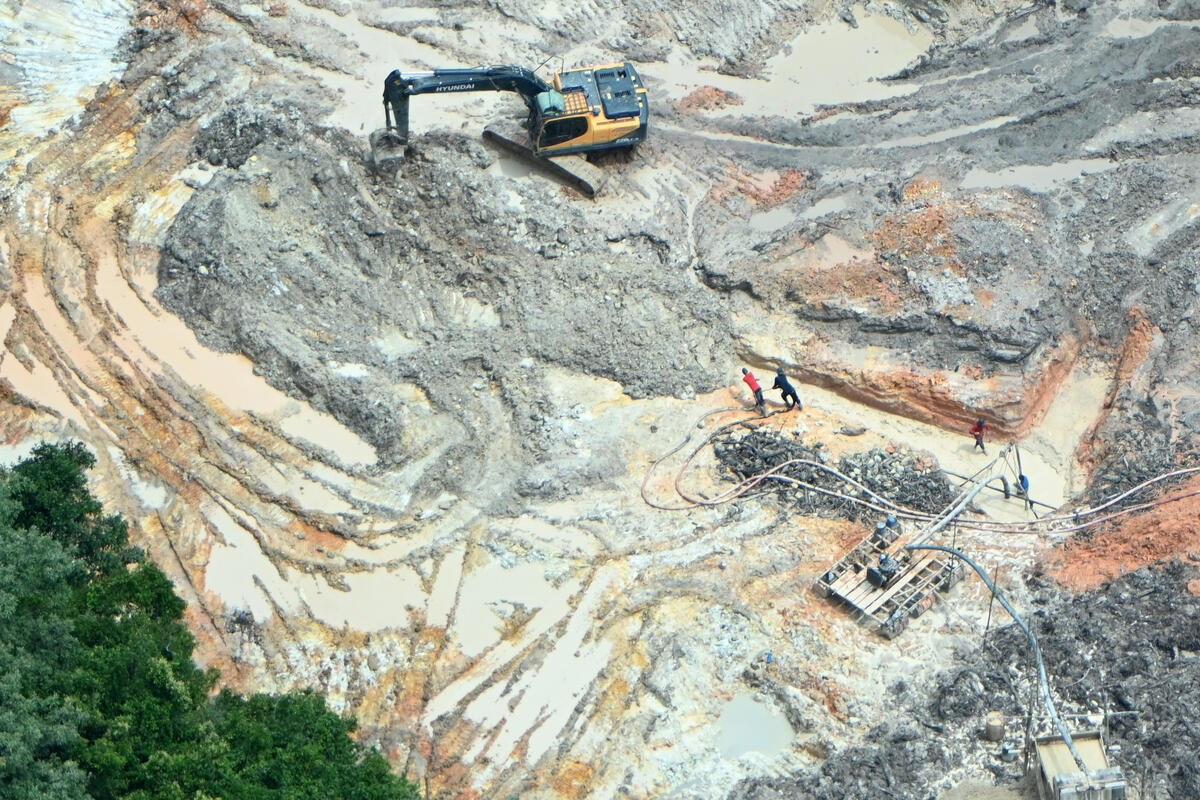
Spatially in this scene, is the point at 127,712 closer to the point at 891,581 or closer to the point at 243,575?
the point at 243,575

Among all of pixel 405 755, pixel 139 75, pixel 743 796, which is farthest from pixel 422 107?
pixel 743 796

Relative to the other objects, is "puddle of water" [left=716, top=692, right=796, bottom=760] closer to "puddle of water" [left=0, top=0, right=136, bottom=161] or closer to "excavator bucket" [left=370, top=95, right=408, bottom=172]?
"excavator bucket" [left=370, top=95, right=408, bottom=172]

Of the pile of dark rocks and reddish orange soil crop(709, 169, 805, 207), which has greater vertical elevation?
reddish orange soil crop(709, 169, 805, 207)

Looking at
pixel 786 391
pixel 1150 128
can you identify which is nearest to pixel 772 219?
pixel 786 391

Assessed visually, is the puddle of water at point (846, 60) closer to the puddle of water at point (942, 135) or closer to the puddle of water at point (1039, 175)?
the puddle of water at point (942, 135)

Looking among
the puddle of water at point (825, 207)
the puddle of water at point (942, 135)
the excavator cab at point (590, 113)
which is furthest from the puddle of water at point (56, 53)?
the puddle of water at point (942, 135)

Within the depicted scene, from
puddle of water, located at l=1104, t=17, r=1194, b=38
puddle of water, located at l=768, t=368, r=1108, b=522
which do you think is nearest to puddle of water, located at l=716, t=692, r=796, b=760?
puddle of water, located at l=768, t=368, r=1108, b=522
